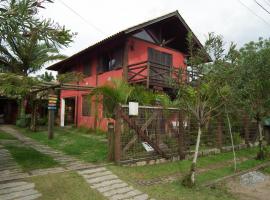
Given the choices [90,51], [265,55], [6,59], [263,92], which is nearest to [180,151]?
[263,92]

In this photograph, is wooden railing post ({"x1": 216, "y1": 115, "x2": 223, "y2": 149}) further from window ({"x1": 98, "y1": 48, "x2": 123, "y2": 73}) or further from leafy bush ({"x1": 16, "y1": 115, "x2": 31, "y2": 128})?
leafy bush ({"x1": 16, "y1": 115, "x2": 31, "y2": 128})

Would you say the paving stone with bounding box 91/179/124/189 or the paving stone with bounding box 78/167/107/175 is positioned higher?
the paving stone with bounding box 78/167/107/175

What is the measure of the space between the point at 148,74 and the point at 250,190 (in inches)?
292

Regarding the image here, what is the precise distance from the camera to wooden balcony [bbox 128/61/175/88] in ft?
41.9

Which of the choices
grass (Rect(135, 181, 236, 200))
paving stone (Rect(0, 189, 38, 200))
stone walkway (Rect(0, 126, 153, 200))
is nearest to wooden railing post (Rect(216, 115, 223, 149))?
grass (Rect(135, 181, 236, 200))

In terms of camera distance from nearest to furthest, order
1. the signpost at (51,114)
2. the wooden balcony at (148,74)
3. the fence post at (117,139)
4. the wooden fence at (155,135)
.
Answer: the fence post at (117,139) < the wooden fence at (155,135) < the signpost at (51,114) < the wooden balcony at (148,74)

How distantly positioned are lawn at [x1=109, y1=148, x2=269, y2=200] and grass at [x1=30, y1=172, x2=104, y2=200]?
3.34 ft

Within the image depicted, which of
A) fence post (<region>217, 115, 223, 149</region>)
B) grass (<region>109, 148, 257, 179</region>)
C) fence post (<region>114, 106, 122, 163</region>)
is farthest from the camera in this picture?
fence post (<region>217, 115, 223, 149</region>)

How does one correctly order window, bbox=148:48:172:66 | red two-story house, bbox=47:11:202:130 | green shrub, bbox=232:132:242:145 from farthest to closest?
window, bbox=148:48:172:66, red two-story house, bbox=47:11:202:130, green shrub, bbox=232:132:242:145

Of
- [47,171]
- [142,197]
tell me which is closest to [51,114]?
[47,171]

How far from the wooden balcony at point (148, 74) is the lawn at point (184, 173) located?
4892 millimetres

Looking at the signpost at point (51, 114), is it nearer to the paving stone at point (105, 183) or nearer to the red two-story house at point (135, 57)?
the red two-story house at point (135, 57)

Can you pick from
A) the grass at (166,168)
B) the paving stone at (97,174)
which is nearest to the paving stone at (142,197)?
the grass at (166,168)

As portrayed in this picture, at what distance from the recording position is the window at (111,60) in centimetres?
1476
